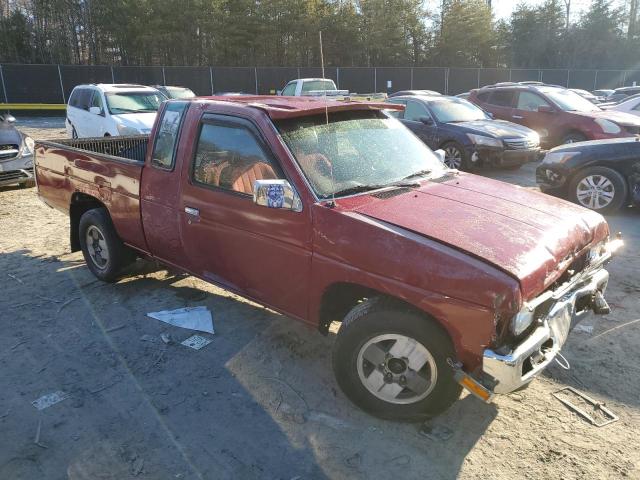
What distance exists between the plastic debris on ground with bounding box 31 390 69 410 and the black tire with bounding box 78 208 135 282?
72.4 inches

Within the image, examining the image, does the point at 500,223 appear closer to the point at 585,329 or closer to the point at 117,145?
the point at 585,329

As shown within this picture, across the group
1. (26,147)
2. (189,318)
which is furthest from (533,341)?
(26,147)

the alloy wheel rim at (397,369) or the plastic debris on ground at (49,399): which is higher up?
the alloy wheel rim at (397,369)

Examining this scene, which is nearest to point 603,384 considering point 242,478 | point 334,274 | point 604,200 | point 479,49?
point 334,274

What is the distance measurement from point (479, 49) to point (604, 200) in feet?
130

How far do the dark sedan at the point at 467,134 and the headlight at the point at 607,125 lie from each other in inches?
60.5

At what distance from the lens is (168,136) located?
431cm

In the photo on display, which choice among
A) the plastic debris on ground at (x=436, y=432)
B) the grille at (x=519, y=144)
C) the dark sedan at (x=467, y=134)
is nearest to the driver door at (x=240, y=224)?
the plastic debris on ground at (x=436, y=432)

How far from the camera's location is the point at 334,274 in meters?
3.23

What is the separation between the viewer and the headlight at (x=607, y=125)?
11.1 metres

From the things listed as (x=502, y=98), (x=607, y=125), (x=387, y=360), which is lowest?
(x=387, y=360)

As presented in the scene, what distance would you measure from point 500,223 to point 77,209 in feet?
14.5

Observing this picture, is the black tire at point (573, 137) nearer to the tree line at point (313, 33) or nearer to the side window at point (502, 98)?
the side window at point (502, 98)

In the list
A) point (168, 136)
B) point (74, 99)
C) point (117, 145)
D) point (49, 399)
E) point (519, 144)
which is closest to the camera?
point (49, 399)
